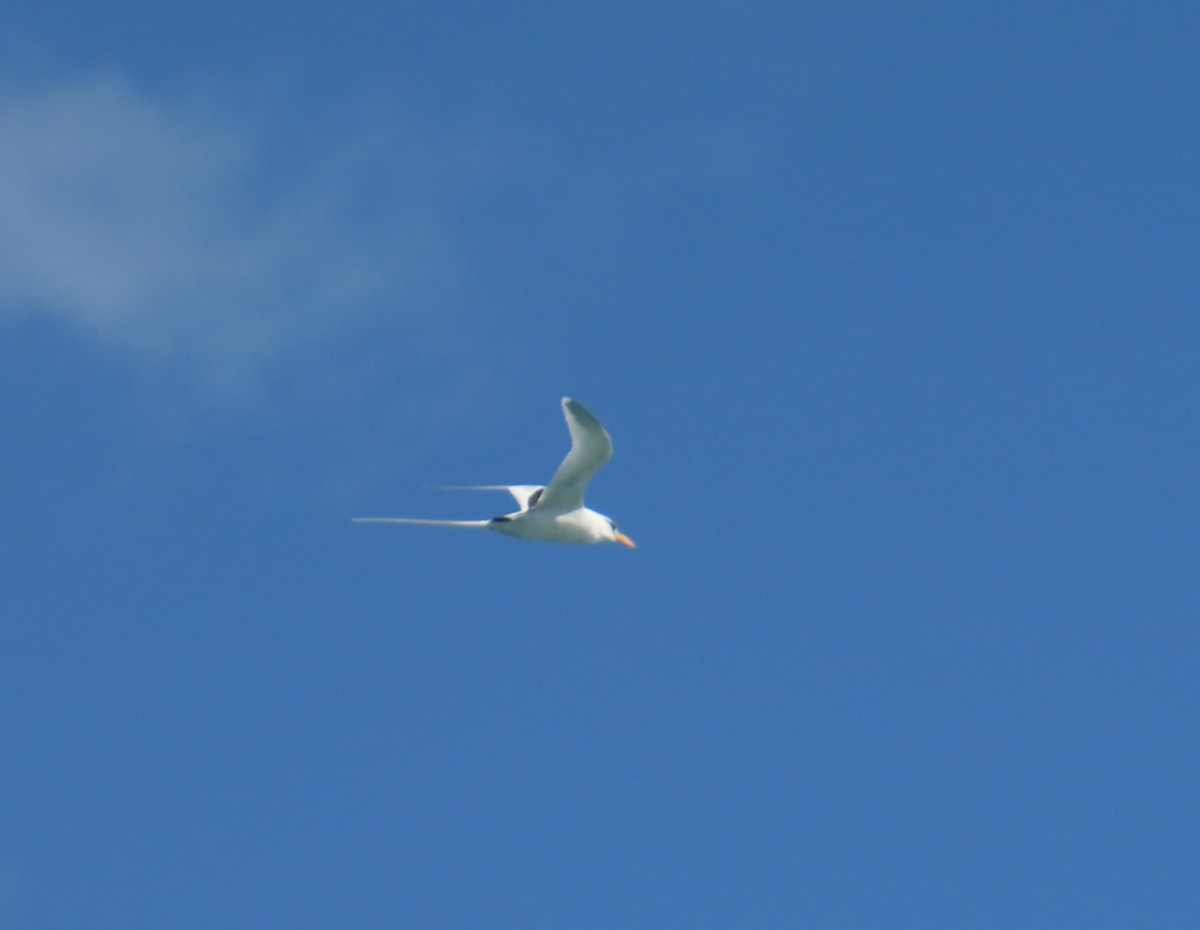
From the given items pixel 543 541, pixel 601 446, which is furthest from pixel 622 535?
pixel 601 446

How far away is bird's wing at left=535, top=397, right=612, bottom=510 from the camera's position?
26.9 m

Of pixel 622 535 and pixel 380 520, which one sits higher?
pixel 622 535

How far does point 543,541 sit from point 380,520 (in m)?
4.16

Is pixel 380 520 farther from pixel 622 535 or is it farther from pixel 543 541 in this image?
pixel 622 535

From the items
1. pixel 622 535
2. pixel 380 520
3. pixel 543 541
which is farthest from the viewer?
pixel 622 535

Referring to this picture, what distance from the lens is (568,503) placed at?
100ft

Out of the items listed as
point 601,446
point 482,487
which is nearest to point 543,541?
point 482,487

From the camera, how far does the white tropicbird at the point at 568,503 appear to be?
90.2 ft

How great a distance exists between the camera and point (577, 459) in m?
28.6

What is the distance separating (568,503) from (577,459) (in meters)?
2.00

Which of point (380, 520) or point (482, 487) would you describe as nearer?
point (380, 520)

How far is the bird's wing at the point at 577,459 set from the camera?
26875 millimetres

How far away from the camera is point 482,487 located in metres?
31.4

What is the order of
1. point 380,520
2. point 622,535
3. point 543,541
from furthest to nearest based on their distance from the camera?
point 622,535, point 543,541, point 380,520
